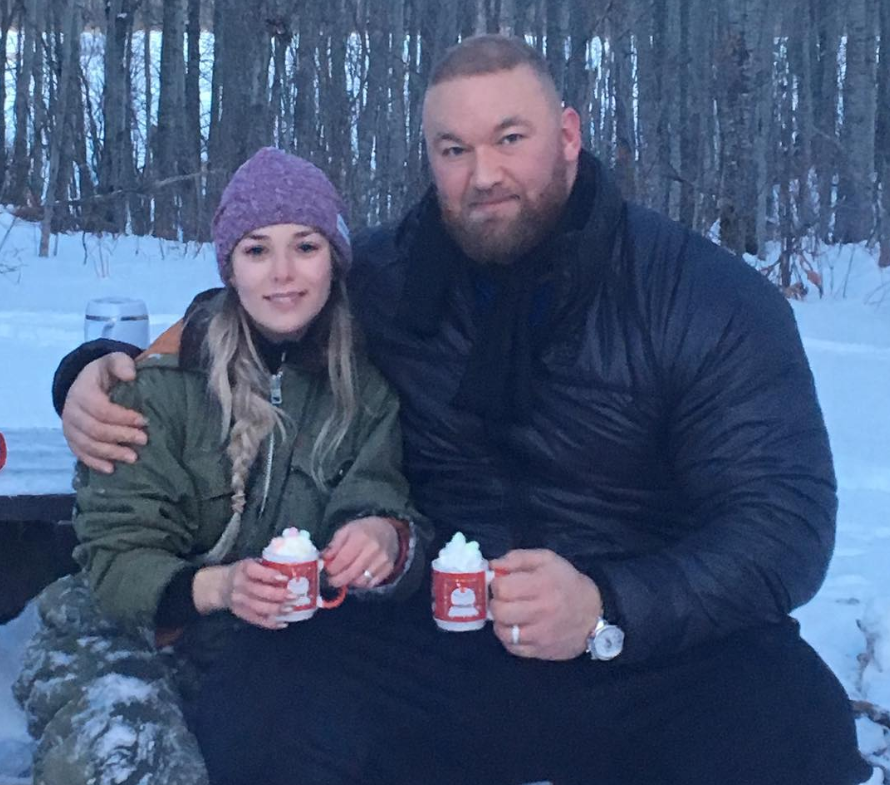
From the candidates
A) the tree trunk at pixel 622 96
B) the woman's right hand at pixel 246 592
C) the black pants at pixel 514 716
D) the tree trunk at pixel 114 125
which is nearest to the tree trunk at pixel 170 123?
the tree trunk at pixel 114 125

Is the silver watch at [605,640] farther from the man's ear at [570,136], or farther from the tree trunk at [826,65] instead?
the tree trunk at [826,65]

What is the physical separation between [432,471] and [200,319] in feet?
1.94

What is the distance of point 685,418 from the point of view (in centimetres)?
234

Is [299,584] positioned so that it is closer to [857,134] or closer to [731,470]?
[731,470]

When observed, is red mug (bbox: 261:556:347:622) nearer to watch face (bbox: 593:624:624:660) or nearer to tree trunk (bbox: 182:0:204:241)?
watch face (bbox: 593:624:624:660)

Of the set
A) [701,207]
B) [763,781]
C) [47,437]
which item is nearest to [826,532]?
[763,781]

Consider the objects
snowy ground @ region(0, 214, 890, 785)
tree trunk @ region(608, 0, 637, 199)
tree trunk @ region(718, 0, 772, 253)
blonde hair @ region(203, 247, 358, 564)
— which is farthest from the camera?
tree trunk @ region(608, 0, 637, 199)

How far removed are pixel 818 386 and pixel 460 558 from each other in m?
4.82

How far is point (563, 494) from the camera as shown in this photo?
98.8 inches

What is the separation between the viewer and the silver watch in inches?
83.3

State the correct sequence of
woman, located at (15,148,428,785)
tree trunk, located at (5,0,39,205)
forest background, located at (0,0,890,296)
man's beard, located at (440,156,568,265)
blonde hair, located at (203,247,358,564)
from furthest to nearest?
1. tree trunk, located at (5,0,39,205)
2. forest background, located at (0,0,890,296)
3. man's beard, located at (440,156,568,265)
4. blonde hair, located at (203,247,358,564)
5. woman, located at (15,148,428,785)

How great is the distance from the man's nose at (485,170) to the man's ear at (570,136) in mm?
166

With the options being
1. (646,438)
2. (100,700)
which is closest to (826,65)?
(646,438)

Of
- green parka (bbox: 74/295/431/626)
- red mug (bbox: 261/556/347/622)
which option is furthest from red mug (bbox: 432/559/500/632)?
green parka (bbox: 74/295/431/626)
